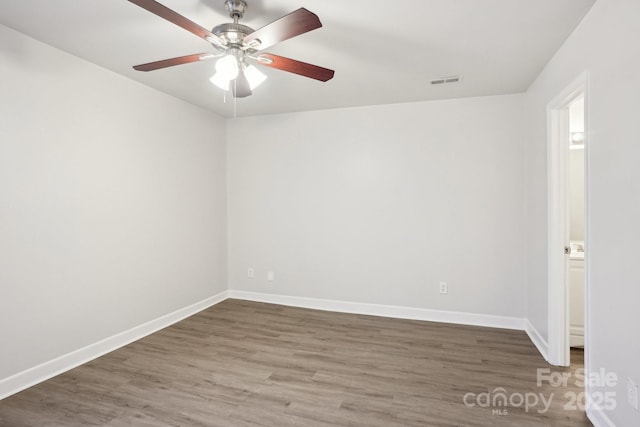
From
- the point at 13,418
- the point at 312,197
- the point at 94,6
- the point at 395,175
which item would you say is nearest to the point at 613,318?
the point at 395,175

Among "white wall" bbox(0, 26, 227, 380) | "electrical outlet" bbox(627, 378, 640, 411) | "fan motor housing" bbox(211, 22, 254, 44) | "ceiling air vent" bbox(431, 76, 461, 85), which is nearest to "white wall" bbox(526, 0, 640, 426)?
"electrical outlet" bbox(627, 378, 640, 411)

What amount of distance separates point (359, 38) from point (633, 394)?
2504 mm

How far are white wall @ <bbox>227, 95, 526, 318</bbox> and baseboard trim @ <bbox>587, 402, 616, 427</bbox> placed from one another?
1.64 metres

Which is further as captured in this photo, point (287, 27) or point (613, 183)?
point (613, 183)

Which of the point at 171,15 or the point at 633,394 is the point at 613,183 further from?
the point at 171,15

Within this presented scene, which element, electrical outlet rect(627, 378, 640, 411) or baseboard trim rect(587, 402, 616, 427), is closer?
electrical outlet rect(627, 378, 640, 411)

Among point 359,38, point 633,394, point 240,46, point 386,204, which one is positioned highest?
point 359,38

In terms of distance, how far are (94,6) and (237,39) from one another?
861 mm

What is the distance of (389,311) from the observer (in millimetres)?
4043

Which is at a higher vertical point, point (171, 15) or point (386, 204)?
point (171, 15)

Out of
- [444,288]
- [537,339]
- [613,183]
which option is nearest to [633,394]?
[613,183]

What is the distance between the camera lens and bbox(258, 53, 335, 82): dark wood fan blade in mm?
2014

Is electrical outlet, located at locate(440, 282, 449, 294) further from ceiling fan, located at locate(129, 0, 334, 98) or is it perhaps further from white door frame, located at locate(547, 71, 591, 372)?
ceiling fan, located at locate(129, 0, 334, 98)

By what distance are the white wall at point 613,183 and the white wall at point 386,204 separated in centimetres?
149
